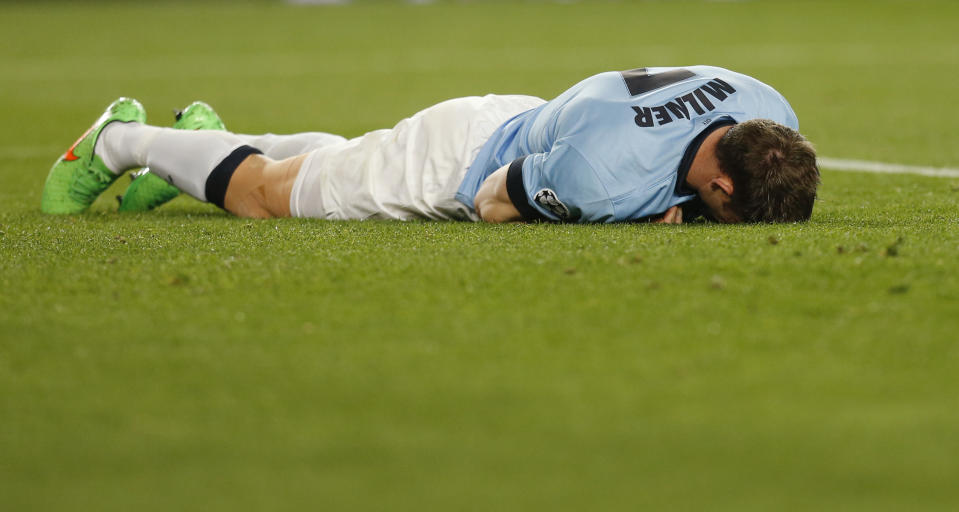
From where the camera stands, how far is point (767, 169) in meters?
3.21

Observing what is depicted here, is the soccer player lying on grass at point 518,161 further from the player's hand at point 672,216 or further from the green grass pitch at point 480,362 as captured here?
the green grass pitch at point 480,362

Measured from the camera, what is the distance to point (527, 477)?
172 centimetres

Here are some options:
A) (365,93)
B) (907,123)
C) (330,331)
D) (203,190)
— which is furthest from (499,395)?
(365,93)

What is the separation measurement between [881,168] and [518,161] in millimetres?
2687

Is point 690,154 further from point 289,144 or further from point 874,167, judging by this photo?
point 874,167

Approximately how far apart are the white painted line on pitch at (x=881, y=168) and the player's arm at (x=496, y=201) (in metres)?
2.40

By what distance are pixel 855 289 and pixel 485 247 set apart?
1003mm

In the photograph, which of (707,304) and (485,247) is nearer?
(707,304)

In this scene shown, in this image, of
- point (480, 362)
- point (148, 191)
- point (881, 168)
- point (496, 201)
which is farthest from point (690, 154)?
point (881, 168)

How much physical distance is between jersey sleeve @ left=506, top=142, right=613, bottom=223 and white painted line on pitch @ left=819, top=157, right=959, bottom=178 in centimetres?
232

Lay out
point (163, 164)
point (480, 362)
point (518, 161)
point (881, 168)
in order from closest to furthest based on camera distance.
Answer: point (480, 362), point (518, 161), point (163, 164), point (881, 168)

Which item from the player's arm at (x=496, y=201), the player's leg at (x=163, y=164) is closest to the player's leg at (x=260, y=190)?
the player's leg at (x=163, y=164)

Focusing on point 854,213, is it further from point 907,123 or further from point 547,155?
point 907,123

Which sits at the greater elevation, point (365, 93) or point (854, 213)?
point (854, 213)
